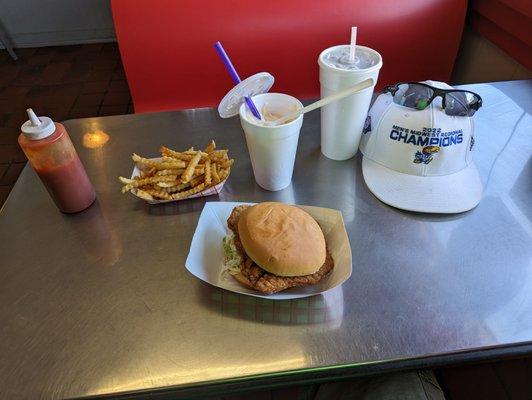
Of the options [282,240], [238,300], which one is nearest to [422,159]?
[282,240]

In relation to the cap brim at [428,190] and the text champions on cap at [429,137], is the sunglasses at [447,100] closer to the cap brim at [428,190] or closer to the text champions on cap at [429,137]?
the text champions on cap at [429,137]

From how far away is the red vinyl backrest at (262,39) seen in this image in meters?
1.68

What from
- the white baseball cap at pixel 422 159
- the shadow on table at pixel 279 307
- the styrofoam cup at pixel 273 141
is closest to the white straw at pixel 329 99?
the styrofoam cup at pixel 273 141

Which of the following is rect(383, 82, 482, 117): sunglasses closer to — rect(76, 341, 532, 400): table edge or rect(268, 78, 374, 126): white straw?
rect(268, 78, 374, 126): white straw

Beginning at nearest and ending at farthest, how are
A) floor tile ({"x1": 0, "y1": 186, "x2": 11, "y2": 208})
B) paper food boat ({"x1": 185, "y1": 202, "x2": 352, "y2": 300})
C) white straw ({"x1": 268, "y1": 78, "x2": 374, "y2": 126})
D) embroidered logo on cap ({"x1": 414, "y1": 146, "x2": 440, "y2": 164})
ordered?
1. paper food boat ({"x1": 185, "y1": 202, "x2": 352, "y2": 300})
2. white straw ({"x1": 268, "y1": 78, "x2": 374, "y2": 126})
3. embroidered logo on cap ({"x1": 414, "y1": 146, "x2": 440, "y2": 164})
4. floor tile ({"x1": 0, "y1": 186, "x2": 11, "y2": 208})

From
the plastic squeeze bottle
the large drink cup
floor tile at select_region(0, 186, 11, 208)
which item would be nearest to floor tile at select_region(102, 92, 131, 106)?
floor tile at select_region(0, 186, 11, 208)

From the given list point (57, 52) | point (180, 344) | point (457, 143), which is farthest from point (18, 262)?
point (57, 52)

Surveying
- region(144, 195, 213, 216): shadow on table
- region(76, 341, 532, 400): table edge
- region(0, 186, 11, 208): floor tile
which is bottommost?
region(0, 186, 11, 208): floor tile

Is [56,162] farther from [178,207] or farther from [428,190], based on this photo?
[428,190]

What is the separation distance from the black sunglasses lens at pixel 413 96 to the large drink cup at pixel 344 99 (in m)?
0.08

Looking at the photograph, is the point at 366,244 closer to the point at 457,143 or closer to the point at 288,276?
the point at 288,276

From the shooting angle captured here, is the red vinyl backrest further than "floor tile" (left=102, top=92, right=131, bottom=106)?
No

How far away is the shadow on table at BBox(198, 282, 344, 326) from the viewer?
78 cm

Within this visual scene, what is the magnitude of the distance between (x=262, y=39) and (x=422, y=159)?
1053 millimetres
